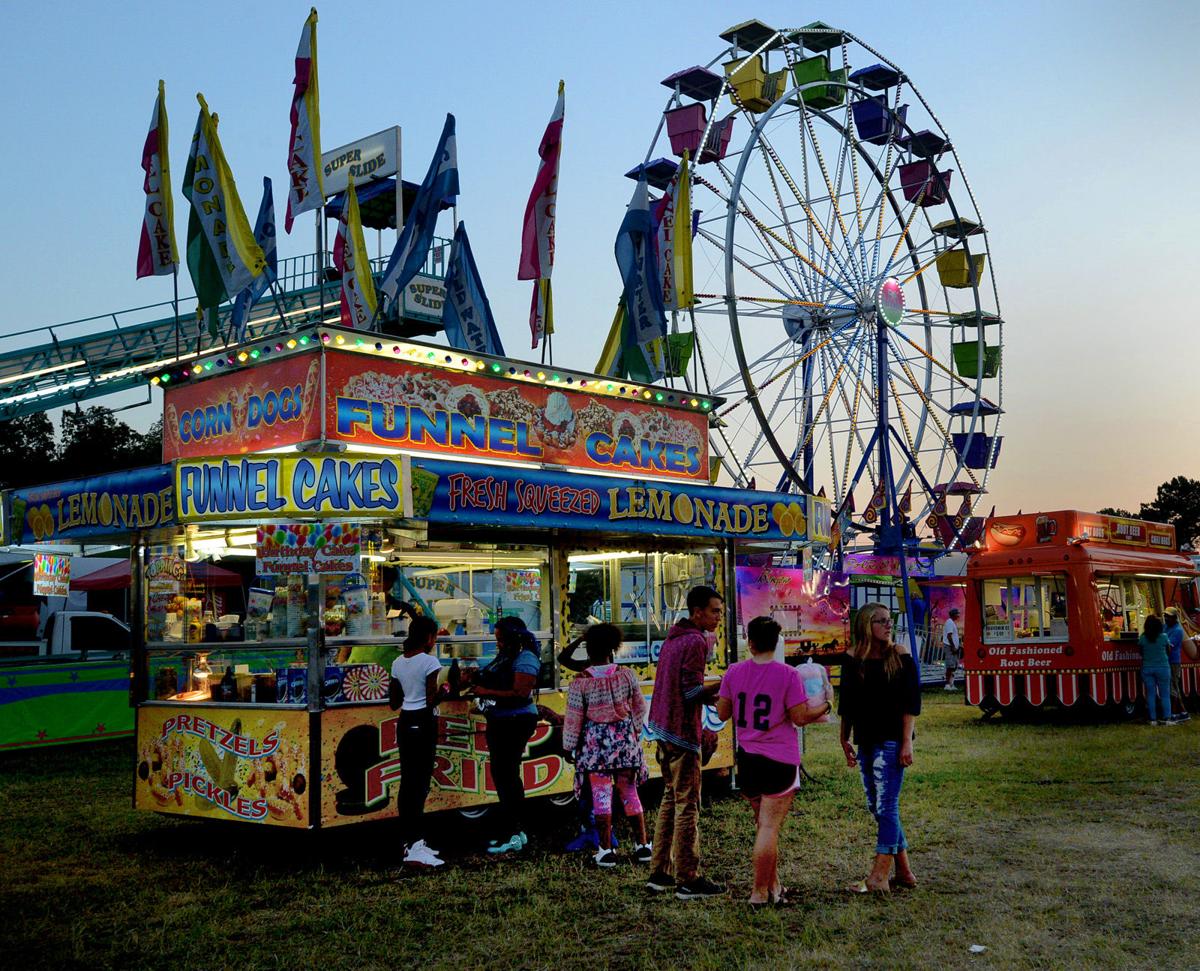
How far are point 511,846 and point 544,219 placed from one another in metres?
6.42

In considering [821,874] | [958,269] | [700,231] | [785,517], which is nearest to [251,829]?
[821,874]

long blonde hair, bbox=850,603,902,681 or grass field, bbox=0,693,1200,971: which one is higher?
long blonde hair, bbox=850,603,902,681

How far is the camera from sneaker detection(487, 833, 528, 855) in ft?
27.5

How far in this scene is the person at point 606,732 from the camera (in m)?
7.85

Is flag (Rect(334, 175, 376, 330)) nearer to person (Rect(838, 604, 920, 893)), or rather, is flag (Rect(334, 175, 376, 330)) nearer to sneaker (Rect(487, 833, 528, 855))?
sneaker (Rect(487, 833, 528, 855))

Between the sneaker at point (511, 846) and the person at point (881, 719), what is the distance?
2436 mm

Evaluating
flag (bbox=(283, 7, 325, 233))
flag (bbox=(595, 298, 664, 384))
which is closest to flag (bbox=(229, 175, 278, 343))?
flag (bbox=(283, 7, 325, 233))

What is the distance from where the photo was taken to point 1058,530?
1741 cm

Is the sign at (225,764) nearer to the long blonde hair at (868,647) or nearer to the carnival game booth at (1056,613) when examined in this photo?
the long blonde hair at (868,647)

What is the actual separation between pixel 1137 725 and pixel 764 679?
39.0 ft

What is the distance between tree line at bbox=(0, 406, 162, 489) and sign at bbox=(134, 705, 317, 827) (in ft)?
88.0

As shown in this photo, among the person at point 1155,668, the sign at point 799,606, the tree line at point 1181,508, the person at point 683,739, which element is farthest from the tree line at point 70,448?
the tree line at point 1181,508

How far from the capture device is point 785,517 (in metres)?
11.4

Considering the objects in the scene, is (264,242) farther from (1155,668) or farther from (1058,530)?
(1155,668)
